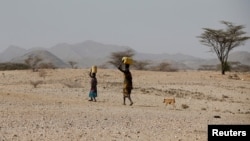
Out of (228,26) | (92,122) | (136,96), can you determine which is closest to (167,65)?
(228,26)

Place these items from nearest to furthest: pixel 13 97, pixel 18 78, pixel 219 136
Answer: pixel 219 136
pixel 13 97
pixel 18 78

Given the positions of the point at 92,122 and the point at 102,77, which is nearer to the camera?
the point at 92,122

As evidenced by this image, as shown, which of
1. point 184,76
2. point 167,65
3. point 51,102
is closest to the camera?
→ point 51,102

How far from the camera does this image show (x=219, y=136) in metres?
8.91

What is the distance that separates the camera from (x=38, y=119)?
1234 cm

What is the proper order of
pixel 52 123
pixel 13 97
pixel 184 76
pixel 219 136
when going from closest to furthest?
1. pixel 219 136
2. pixel 52 123
3. pixel 13 97
4. pixel 184 76

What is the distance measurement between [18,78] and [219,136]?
28646 mm

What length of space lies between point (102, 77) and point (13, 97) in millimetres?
19439

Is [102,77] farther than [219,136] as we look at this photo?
Yes

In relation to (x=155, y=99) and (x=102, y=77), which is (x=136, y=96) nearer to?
(x=155, y=99)

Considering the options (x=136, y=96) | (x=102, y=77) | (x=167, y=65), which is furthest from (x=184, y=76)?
(x=167, y=65)

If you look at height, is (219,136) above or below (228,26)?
below

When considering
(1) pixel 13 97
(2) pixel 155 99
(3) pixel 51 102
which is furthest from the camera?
(2) pixel 155 99

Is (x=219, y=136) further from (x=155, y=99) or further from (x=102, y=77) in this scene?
(x=102, y=77)
